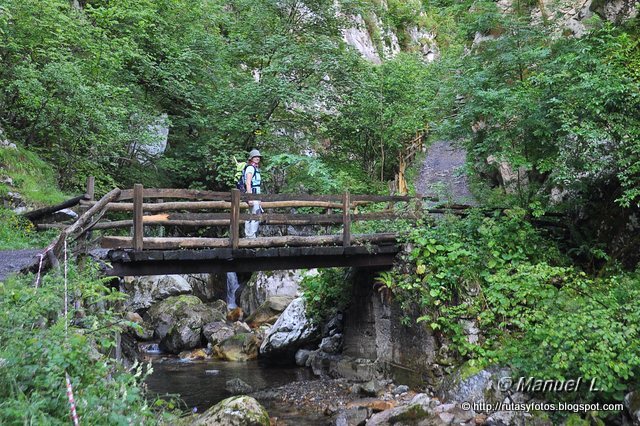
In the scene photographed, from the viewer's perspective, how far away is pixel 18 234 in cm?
1150

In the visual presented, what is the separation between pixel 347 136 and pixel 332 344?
27.7 feet

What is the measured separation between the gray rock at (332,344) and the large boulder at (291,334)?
2.22ft

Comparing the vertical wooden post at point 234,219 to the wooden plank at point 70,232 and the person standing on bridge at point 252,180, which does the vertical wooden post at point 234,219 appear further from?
the wooden plank at point 70,232

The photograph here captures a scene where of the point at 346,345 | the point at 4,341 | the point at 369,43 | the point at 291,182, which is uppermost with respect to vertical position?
the point at 369,43

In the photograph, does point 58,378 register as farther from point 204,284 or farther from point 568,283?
point 204,284

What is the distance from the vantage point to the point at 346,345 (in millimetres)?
12766

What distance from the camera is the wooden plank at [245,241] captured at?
7754 mm

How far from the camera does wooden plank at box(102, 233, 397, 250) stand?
775 centimetres

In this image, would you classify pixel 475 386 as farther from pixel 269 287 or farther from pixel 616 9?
pixel 269 287

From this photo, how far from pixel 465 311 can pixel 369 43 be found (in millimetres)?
31195

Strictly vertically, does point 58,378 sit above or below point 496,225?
below

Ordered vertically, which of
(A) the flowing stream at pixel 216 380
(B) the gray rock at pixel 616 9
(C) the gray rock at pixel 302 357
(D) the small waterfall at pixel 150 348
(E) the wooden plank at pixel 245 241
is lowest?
(D) the small waterfall at pixel 150 348

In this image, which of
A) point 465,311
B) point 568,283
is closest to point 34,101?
point 465,311

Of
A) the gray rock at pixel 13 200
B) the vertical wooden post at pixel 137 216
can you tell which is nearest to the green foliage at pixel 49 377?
the vertical wooden post at pixel 137 216
